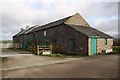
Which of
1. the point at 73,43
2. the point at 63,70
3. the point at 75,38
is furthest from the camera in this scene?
the point at 73,43

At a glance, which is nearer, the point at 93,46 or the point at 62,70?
the point at 62,70

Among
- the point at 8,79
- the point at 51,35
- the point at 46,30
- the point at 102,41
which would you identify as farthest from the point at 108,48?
the point at 8,79

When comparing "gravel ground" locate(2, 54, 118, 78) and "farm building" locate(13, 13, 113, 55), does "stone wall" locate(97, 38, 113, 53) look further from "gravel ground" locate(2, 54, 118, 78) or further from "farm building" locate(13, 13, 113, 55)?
"gravel ground" locate(2, 54, 118, 78)

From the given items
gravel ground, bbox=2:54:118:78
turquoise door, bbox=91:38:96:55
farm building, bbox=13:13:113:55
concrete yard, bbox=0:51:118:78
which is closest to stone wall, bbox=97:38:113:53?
farm building, bbox=13:13:113:55

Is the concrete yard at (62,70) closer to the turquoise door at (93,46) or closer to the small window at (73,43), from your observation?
the turquoise door at (93,46)

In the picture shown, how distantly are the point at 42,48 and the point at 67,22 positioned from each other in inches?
321

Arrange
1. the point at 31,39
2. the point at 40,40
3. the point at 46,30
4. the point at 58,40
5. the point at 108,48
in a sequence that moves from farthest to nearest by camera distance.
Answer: the point at 31,39 < the point at 40,40 < the point at 46,30 < the point at 58,40 < the point at 108,48

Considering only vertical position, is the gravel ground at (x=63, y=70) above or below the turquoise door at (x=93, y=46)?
below

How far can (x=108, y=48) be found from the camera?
76.5 feet

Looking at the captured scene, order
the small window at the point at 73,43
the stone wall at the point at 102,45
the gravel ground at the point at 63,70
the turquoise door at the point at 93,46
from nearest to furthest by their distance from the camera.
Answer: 1. the gravel ground at the point at 63,70
2. the turquoise door at the point at 93,46
3. the stone wall at the point at 102,45
4. the small window at the point at 73,43

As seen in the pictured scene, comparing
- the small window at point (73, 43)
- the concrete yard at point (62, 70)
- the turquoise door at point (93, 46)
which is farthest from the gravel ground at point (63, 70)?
the small window at point (73, 43)

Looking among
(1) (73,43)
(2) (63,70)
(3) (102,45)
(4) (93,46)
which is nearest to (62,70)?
(2) (63,70)

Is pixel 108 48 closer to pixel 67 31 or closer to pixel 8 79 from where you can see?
pixel 67 31

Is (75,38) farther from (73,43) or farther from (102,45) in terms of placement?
(102,45)
